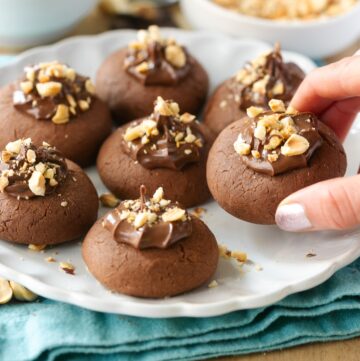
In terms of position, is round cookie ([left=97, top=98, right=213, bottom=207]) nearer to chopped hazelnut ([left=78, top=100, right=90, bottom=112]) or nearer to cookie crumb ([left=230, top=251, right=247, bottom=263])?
chopped hazelnut ([left=78, top=100, right=90, bottom=112])

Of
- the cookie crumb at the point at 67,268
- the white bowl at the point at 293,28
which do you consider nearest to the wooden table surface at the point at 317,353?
the cookie crumb at the point at 67,268

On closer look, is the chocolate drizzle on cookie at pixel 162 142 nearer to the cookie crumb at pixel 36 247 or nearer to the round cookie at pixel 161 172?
the round cookie at pixel 161 172

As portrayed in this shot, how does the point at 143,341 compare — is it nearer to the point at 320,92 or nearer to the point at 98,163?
the point at 98,163

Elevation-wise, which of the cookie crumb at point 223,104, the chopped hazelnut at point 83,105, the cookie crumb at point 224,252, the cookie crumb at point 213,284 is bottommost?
the cookie crumb at point 224,252

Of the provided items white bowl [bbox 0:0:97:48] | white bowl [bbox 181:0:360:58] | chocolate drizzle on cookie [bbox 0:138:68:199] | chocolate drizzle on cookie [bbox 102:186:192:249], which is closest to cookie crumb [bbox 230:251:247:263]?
chocolate drizzle on cookie [bbox 102:186:192:249]

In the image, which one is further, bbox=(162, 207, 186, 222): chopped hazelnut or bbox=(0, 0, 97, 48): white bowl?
bbox=(0, 0, 97, 48): white bowl

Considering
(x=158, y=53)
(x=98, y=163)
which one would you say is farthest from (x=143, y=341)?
(x=158, y=53)
